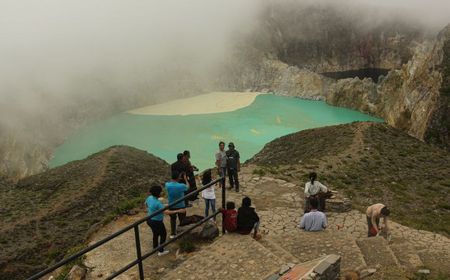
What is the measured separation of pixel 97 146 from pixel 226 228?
135ft

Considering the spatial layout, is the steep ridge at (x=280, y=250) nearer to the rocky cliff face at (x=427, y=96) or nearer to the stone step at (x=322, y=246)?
the stone step at (x=322, y=246)

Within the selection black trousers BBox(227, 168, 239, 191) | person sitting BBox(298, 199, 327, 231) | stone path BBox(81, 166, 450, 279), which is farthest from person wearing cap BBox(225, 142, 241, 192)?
person sitting BBox(298, 199, 327, 231)

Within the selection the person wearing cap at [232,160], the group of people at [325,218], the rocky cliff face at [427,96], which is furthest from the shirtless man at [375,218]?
the rocky cliff face at [427,96]

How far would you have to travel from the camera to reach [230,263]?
9.37 metres

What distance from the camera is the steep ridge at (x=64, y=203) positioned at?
64.8 ft

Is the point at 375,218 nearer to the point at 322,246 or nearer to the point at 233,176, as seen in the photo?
the point at 322,246

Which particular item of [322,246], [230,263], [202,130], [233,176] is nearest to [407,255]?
[322,246]

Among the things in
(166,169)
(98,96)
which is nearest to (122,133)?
(98,96)

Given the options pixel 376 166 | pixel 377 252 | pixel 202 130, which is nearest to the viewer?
pixel 377 252

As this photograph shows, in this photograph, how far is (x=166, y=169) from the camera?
3238 cm

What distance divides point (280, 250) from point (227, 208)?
5.32 ft

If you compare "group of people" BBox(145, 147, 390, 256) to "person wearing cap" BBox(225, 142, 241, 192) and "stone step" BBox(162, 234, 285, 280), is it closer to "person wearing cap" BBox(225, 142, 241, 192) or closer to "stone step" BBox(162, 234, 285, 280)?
"person wearing cap" BBox(225, 142, 241, 192)

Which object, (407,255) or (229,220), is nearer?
(229,220)

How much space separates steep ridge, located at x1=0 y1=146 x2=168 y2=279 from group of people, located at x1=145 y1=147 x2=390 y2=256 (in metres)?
4.16
